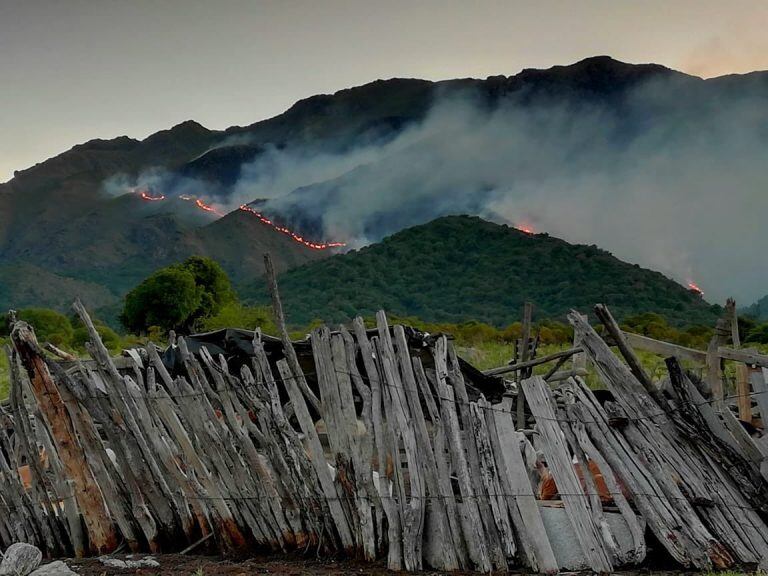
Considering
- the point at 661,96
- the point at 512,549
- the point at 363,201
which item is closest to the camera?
the point at 512,549

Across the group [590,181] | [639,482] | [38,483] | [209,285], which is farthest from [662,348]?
[590,181]

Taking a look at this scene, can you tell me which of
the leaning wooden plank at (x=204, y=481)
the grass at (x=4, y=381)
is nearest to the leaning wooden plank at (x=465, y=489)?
the leaning wooden plank at (x=204, y=481)

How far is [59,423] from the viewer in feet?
17.3

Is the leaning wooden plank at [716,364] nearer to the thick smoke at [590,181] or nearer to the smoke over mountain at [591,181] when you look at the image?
the thick smoke at [590,181]

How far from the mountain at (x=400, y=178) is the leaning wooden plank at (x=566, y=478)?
4499 centimetres

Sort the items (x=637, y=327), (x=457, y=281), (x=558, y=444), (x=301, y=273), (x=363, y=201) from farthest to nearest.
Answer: (x=363, y=201) < (x=301, y=273) < (x=457, y=281) < (x=637, y=327) < (x=558, y=444)

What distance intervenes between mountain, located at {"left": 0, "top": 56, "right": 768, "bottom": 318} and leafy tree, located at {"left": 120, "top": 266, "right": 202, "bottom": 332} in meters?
21.7

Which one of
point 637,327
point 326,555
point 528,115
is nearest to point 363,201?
point 528,115

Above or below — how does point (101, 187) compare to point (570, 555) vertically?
above

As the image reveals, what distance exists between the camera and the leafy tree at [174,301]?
38906 millimetres

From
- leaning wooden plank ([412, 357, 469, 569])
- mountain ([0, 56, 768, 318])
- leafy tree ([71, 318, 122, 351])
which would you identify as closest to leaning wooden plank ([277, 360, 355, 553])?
leaning wooden plank ([412, 357, 469, 569])

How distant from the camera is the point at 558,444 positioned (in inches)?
177

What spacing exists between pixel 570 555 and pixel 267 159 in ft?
385

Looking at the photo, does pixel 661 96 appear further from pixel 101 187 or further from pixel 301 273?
pixel 101 187
